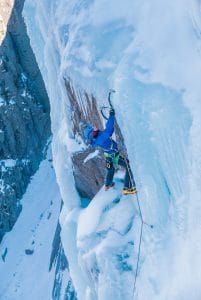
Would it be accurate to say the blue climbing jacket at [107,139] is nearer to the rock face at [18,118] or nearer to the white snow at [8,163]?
the rock face at [18,118]

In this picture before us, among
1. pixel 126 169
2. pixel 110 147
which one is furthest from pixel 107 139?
pixel 126 169

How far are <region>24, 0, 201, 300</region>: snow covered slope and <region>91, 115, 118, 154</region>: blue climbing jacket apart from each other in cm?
29

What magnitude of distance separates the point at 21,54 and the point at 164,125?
958 inches

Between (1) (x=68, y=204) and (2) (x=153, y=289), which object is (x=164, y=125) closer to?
(2) (x=153, y=289)

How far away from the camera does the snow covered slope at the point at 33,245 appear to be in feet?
68.1

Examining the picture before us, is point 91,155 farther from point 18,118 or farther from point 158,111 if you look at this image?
point 18,118

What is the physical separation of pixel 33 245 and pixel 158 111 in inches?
752

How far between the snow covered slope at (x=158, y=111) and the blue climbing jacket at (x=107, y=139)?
0.97ft

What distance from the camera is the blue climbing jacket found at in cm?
624

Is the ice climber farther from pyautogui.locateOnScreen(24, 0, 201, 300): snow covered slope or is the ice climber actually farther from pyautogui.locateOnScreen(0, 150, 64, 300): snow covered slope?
pyautogui.locateOnScreen(0, 150, 64, 300): snow covered slope

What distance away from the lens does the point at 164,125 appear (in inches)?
214

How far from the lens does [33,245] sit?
23.3 meters

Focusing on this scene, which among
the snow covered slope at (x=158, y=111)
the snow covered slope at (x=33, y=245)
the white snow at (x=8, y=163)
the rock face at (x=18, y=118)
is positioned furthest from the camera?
the white snow at (x=8, y=163)

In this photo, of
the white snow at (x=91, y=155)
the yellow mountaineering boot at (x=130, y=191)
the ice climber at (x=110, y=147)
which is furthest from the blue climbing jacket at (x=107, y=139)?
the white snow at (x=91, y=155)
